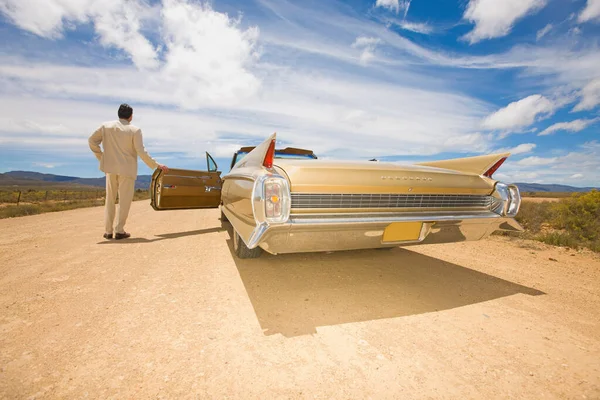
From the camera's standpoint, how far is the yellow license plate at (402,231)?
7.42 feet

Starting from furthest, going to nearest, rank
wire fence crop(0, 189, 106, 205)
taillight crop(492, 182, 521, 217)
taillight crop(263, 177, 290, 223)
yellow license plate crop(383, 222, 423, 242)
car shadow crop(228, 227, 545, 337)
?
wire fence crop(0, 189, 106, 205) → taillight crop(492, 182, 521, 217) → yellow license plate crop(383, 222, 423, 242) → car shadow crop(228, 227, 545, 337) → taillight crop(263, 177, 290, 223)

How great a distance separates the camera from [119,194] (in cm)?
415

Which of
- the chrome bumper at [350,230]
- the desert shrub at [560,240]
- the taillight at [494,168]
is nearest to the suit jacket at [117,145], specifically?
the chrome bumper at [350,230]

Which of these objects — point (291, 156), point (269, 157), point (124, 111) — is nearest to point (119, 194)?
point (124, 111)

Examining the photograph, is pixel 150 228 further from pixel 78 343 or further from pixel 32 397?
pixel 32 397

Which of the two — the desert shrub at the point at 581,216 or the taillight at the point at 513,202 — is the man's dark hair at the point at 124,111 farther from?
the desert shrub at the point at 581,216

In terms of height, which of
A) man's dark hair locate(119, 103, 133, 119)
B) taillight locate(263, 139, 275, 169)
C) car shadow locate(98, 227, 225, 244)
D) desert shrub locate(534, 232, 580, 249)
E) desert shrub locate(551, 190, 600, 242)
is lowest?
car shadow locate(98, 227, 225, 244)

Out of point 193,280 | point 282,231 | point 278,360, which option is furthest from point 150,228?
point 278,360

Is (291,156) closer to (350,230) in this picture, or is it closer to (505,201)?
(350,230)

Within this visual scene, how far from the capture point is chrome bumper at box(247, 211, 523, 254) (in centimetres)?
199

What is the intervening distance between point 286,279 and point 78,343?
164 centimetres

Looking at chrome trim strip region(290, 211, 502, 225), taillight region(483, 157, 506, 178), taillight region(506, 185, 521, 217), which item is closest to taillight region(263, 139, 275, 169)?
chrome trim strip region(290, 211, 502, 225)

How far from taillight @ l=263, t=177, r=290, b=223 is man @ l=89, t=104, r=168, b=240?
3.19 m

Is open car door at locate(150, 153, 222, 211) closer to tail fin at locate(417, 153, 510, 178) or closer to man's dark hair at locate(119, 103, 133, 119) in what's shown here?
man's dark hair at locate(119, 103, 133, 119)
